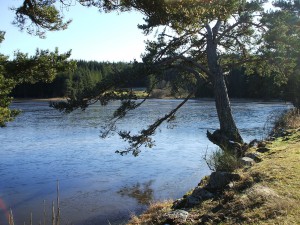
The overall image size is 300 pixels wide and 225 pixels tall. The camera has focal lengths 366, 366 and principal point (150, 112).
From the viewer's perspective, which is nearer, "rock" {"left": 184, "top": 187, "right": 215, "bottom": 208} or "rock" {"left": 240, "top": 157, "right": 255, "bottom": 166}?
"rock" {"left": 184, "top": 187, "right": 215, "bottom": 208}

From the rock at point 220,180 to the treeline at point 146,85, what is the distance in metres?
6.07

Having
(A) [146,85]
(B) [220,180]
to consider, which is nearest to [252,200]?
(B) [220,180]

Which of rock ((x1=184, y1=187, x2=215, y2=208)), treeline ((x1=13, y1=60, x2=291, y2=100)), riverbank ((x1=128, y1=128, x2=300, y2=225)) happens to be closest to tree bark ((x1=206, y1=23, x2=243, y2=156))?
treeline ((x1=13, y1=60, x2=291, y2=100))

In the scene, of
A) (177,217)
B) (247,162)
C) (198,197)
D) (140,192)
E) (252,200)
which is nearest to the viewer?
(252,200)

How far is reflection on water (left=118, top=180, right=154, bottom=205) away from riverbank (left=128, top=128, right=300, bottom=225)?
3.22 metres

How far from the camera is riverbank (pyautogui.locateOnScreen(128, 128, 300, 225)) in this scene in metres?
5.77

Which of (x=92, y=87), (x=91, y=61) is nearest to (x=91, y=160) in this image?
(x=92, y=87)

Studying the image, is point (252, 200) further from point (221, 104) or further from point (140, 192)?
point (221, 104)

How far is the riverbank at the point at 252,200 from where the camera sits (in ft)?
18.9

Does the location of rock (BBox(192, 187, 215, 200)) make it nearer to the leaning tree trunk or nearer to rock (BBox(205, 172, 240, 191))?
rock (BBox(205, 172, 240, 191))

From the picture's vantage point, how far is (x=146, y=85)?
1513cm

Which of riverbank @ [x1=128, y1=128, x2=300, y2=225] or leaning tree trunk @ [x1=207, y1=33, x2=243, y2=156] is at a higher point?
leaning tree trunk @ [x1=207, y1=33, x2=243, y2=156]

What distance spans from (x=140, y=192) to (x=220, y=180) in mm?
5596

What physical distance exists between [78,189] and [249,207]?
30.2 feet
